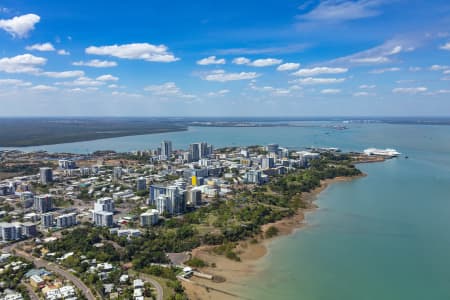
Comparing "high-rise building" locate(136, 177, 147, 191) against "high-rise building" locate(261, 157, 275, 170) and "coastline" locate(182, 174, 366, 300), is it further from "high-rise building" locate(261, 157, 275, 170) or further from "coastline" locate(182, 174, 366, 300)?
"high-rise building" locate(261, 157, 275, 170)

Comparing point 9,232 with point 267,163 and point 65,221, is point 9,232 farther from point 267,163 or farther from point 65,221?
point 267,163

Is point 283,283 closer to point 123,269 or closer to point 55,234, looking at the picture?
point 123,269

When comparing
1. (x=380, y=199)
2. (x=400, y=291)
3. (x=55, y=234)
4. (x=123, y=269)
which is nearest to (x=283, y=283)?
(x=400, y=291)

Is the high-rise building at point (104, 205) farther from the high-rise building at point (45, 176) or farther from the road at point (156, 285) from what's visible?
the high-rise building at point (45, 176)

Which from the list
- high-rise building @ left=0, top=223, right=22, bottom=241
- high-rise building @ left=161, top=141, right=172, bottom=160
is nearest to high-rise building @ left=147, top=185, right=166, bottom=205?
high-rise building @ left=0, top=223, right=22, bottom=241

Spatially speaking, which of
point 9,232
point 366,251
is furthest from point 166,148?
point 366,251

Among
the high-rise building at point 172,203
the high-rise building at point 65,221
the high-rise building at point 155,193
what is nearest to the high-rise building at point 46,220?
the high-rise building at point 65,221

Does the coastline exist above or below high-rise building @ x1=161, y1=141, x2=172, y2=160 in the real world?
below
